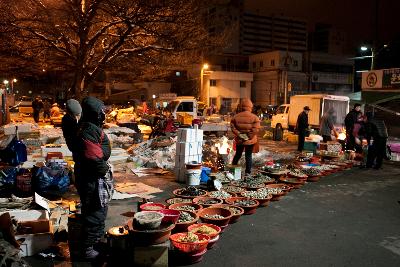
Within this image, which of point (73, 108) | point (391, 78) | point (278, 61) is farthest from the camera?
point (278, 61)

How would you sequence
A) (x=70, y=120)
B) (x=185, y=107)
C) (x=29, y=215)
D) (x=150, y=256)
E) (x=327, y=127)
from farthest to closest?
(x=185, y=107) → (x=327, y=127) → (x=70, y=120) → (x=29, y=215) → (x=150, y=256)

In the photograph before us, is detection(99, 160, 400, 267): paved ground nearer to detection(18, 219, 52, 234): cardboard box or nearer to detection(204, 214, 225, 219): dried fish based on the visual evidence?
detection(204, 214, 225, 219): dried fish

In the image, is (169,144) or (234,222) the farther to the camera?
(169,144)

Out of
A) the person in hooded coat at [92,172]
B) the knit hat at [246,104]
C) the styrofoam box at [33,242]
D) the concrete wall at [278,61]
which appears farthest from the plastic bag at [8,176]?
the concrete wall at [278,61]

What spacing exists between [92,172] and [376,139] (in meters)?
9.65

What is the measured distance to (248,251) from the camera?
5219mm

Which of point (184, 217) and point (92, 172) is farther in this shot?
point (184, 217)

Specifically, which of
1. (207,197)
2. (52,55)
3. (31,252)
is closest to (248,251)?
(207,197)

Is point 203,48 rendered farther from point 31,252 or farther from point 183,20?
point 31,252

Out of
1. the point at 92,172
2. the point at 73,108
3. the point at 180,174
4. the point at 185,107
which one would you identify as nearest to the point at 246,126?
the point at 180,174

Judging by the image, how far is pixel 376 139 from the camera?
1134 cm

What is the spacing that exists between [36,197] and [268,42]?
415ft

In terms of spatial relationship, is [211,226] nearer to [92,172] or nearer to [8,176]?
[92,172]

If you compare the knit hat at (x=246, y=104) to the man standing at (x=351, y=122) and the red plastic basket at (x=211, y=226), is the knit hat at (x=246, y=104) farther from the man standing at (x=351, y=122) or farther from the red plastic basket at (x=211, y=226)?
the man standing at (x=351, y=122)
